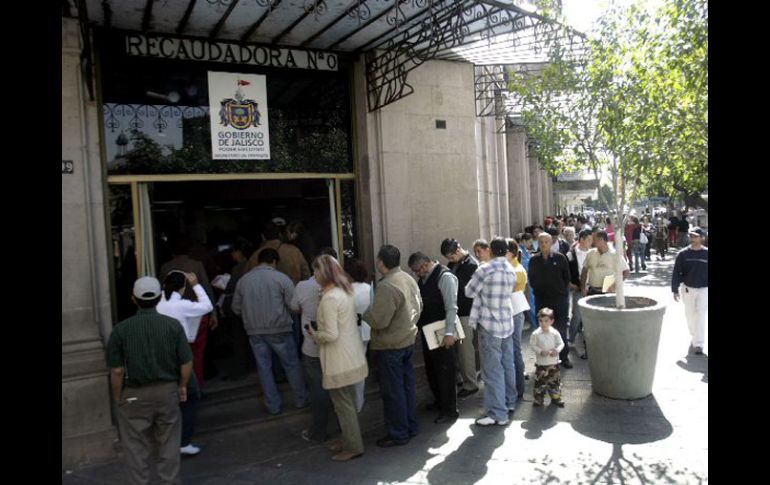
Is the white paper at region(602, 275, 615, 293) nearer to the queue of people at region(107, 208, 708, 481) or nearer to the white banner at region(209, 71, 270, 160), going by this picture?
the queue of people at region(107, 208, 708, 481)

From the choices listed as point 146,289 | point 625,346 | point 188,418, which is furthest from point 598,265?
point 146,289

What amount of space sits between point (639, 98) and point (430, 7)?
8.10 ft

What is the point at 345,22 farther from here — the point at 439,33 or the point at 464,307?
the point at 464,307

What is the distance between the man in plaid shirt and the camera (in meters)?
5.64

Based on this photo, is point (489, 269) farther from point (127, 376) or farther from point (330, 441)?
point (127, 376)

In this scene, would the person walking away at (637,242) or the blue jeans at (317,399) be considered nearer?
the blue jeans at (317,399)

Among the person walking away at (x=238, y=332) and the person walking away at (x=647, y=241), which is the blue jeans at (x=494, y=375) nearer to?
the person walking away at (x=238, y=332)

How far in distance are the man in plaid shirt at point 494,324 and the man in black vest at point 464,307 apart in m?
0.71

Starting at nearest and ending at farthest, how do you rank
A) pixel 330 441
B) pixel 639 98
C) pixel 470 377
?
pixel 330 441 < pixel 639 98 < pixel 470 377

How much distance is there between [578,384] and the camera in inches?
264

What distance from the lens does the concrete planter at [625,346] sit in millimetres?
5914

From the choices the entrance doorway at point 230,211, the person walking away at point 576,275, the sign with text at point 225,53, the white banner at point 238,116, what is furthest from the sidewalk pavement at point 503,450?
the sign with text at point 225,53

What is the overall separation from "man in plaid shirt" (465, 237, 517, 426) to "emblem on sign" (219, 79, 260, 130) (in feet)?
10.9
